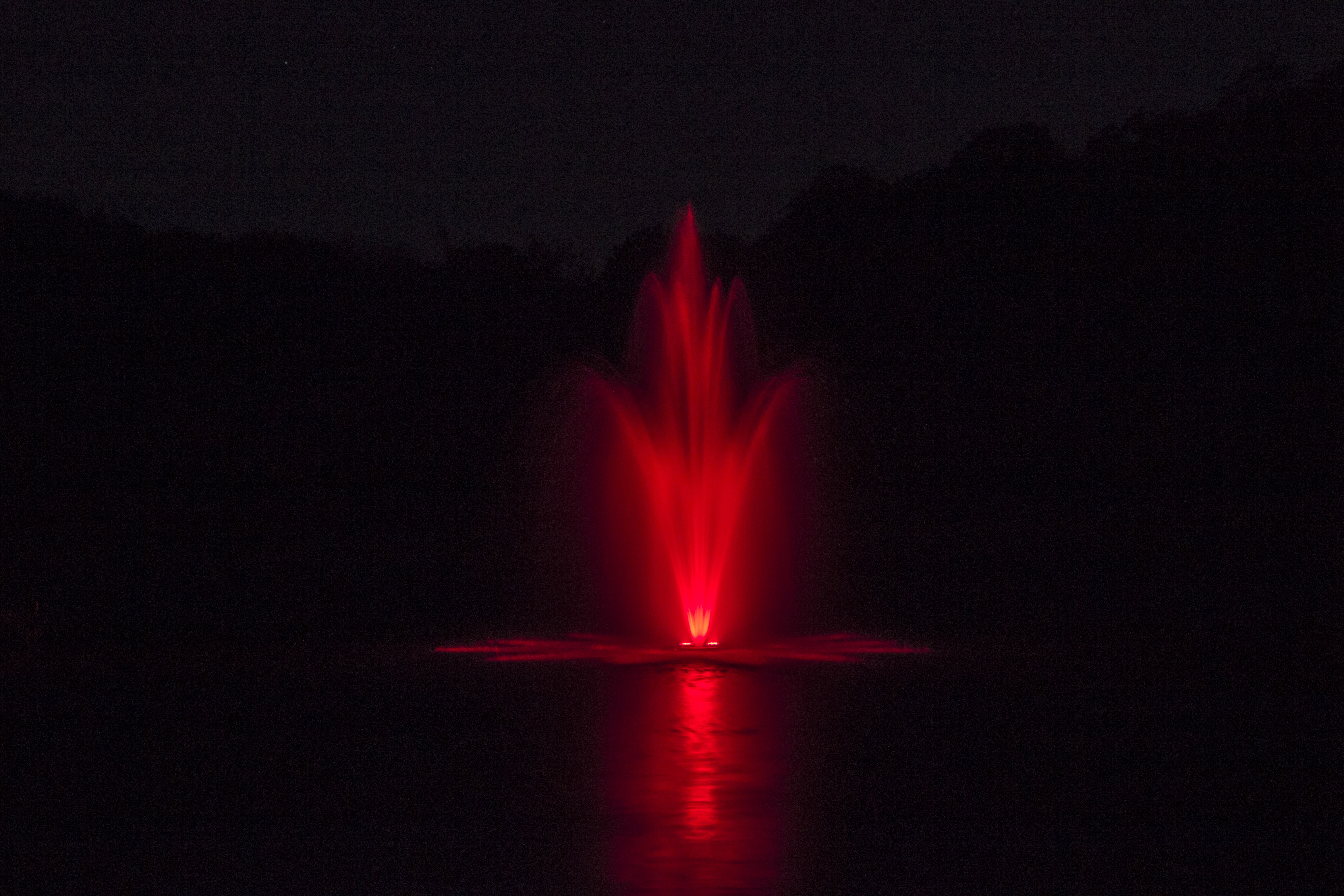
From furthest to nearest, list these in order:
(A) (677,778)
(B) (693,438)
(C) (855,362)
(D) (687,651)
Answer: (C) (855,362) → (B) (693,438) → (D) (687,651) → (A) (677,778)

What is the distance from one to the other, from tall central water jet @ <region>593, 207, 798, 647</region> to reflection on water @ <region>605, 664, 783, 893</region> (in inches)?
167

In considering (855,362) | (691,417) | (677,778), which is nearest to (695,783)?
(677,778)

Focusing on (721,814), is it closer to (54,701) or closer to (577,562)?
(54,701)

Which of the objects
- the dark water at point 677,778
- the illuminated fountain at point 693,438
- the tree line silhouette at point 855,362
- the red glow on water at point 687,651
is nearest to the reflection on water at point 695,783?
the dark water at point 677,778

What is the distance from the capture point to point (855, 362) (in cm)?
4897

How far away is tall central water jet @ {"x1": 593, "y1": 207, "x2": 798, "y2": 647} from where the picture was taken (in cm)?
1861

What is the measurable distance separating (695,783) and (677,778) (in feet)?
0.67

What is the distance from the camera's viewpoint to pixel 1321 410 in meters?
45.8

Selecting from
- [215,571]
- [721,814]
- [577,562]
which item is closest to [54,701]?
[721,814]

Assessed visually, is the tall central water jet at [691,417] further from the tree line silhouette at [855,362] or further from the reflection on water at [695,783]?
the tree line silhouette at [855,362]

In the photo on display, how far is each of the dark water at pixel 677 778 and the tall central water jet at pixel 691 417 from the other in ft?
11.8

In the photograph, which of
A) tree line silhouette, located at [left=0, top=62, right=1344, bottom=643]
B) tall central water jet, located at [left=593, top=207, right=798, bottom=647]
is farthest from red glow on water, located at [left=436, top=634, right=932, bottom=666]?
tree line silhouette, located at [left=0, top=62, right=1344, bottom=643]

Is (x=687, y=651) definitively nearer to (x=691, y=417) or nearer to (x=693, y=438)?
(x=693, y=438)

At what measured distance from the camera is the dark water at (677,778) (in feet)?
26.0
